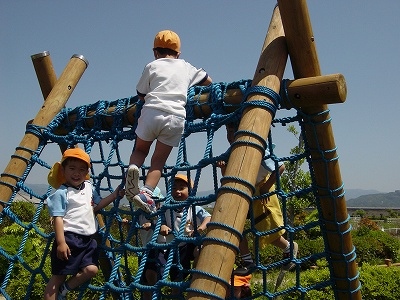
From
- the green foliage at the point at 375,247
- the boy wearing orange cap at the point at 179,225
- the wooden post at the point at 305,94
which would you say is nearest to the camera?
the wooden post at the point at 305,94

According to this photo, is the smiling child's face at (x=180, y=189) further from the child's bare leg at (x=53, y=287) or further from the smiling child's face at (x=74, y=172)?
the child's bare leg at (x=53, y=287)

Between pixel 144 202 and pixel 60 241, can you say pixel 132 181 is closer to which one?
pixel 144 202

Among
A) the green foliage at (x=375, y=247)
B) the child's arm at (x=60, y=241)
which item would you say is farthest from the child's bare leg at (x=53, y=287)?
the green foliage at (x=375, y=247)

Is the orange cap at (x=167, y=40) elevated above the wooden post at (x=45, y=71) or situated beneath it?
situated beneath

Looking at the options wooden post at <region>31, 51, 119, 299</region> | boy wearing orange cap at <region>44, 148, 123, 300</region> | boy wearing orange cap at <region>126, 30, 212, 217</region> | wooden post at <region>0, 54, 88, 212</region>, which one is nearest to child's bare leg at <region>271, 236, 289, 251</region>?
boy wearing orange cap at <region>126, 30, 212, 217</region>

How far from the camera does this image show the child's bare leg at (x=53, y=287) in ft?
7.78

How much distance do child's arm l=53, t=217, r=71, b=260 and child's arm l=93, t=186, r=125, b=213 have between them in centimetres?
23

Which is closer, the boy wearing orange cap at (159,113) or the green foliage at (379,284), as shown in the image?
the boy wearing orange cap at (159,113)

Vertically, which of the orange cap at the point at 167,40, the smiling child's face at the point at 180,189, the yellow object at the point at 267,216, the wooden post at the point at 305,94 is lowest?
the yellow object at the point at 267,216

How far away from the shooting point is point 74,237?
7.78 ft

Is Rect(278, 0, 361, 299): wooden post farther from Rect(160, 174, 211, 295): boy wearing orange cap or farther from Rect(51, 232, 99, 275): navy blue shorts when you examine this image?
Rect(51, 232, 99, 275): navy blue shorts

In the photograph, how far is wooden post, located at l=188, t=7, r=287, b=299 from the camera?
1572 mm

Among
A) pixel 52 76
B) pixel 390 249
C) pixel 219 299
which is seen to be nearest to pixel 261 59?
pixel 219 299

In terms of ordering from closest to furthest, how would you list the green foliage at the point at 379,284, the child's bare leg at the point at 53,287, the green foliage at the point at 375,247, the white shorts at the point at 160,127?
the white shorts at the point at 160,127 < the child's bare leg at the point at 53,287 < the green foliage at the point at 379,284 < the green foliage at the point at 375,247
